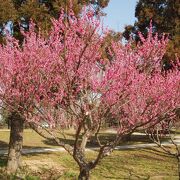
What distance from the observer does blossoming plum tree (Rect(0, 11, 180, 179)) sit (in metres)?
6.21

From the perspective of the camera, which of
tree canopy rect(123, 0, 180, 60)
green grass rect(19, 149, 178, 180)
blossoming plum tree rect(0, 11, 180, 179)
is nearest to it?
blossoming plum tree rect(0, 11, 180, 179)

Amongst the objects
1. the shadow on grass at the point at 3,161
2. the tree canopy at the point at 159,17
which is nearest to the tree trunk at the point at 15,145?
the shadow on grass at the point at 3,161

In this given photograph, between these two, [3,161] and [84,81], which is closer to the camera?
[84,81]

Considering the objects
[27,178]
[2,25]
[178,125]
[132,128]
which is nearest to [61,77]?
[132,128]

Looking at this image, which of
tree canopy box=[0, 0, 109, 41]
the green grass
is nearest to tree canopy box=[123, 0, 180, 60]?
the green grass

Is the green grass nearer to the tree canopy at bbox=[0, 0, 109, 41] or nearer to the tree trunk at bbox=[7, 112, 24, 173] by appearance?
the tree trunk at bbox=[7, 112, 24, 173]

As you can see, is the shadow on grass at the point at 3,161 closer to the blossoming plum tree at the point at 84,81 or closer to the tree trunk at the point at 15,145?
the tree trunk at the point at 15,145

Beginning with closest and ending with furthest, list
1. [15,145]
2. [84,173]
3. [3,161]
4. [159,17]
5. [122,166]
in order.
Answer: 1. [84,173]
2. [15,145]
3. [3,161]
4. [122,166]
5. [159,17]

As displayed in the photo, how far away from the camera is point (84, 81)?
23.6 ft

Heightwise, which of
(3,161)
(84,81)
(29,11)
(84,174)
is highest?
(29,11)

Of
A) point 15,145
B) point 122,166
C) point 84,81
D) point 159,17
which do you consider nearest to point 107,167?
point 122,166

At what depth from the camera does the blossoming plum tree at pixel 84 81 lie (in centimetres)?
621

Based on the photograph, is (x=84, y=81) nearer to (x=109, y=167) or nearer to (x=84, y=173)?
(x=84, y=173)

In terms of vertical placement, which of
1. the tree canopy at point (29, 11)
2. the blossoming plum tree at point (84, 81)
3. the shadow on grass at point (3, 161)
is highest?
the tree canopy at point (29, 11)
